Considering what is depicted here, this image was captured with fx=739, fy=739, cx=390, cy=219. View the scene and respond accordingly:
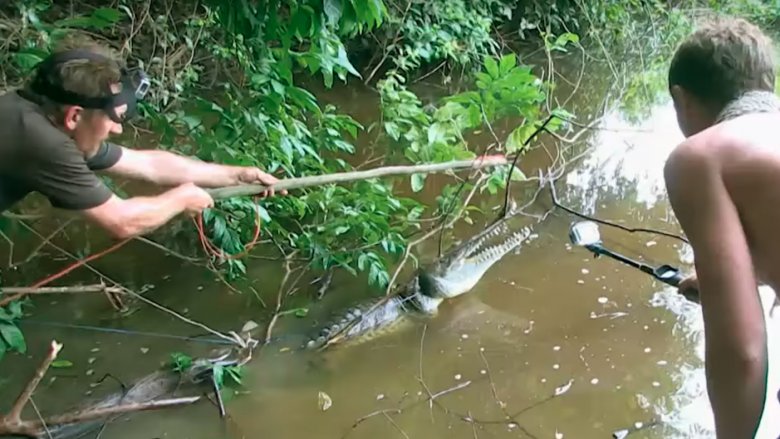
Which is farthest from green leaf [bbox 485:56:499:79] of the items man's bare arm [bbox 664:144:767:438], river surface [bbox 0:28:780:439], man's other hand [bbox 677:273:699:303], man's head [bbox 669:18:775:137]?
man's bare arm [bbox 664:144:767:438]

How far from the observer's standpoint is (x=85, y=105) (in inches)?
79.0

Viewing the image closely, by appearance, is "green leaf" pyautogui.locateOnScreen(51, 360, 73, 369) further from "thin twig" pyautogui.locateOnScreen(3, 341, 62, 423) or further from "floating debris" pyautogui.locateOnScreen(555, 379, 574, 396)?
"floating debris" pyautogui.locateOnScreen(555, 379, 574, 396)

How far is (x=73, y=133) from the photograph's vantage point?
2.07 meters

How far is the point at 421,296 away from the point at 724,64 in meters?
1.95

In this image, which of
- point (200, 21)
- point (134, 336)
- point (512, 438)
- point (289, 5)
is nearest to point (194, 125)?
point (289, 5)

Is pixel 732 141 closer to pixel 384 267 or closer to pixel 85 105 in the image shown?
pixel 85 105

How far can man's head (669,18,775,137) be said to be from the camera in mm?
1438

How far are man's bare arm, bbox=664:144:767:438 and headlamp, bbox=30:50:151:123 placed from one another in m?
1.48

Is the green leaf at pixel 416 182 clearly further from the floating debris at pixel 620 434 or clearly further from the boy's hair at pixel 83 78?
the boy's hair at pixel 83 78

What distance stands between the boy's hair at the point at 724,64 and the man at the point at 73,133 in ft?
4.80

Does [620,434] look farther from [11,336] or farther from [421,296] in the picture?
[11,336]

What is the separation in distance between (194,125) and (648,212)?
8.08ft

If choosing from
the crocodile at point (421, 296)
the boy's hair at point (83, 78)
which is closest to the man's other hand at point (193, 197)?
the boy's hair at point (83, 78)

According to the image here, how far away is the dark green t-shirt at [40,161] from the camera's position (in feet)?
6.30
